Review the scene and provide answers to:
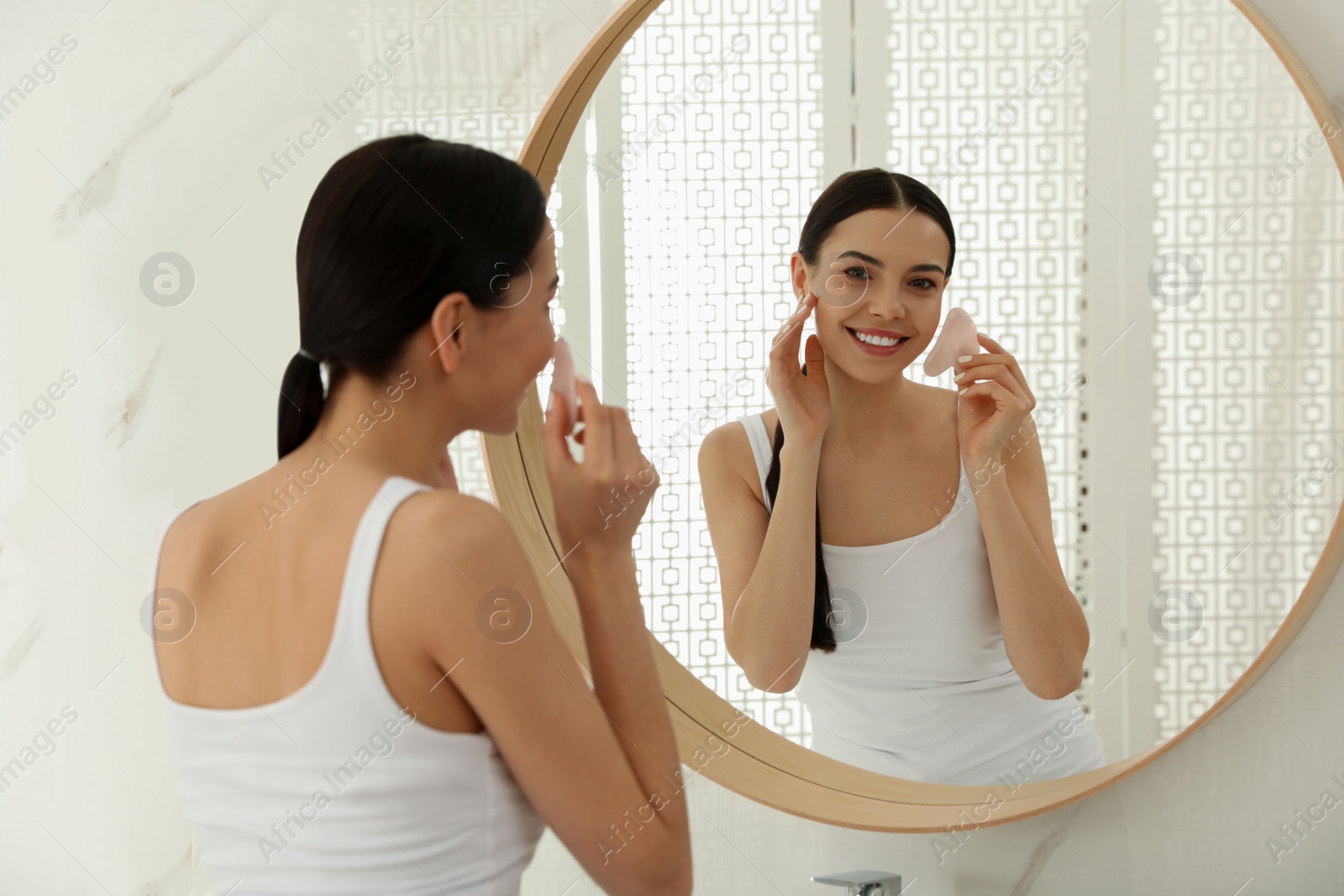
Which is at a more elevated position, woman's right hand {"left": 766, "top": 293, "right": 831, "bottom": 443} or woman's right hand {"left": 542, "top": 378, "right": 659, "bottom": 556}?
woman's right hand {"left": 766, "top": 293, "right": 831, "bottom": 443}

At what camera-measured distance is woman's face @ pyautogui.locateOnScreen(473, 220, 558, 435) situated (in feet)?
1.50

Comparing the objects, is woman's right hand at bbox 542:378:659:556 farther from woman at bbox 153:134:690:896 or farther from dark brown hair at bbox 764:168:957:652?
dark brown hair at bbox 764:168:957:652

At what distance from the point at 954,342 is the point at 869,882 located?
0.38 meters

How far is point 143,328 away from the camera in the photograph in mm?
802

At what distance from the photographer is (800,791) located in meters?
0.76

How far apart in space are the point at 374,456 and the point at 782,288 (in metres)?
0.45

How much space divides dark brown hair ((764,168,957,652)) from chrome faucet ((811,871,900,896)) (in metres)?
0.16

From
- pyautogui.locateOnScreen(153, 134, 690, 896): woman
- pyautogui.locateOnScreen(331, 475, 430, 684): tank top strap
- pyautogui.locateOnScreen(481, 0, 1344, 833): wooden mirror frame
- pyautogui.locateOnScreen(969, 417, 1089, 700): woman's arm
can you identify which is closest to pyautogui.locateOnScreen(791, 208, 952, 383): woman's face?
pyautogui.locateOnScreen(969, 417, 1089, 700): woman's arm

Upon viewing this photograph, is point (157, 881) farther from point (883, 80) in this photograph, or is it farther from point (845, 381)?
point (883, 80)

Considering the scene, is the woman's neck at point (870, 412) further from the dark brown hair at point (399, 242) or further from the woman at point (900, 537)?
the dark brown hair at point (399, 242)

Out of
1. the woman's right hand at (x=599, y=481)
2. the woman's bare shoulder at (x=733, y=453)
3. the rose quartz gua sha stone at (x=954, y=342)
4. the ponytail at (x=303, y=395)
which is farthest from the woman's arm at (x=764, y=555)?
the ponytail at (x=303, y=395)

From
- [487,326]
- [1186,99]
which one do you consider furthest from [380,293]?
[1186,99]

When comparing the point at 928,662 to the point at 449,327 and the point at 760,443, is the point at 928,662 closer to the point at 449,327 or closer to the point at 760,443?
the point at 760,443

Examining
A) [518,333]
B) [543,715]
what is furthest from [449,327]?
[543,715]
